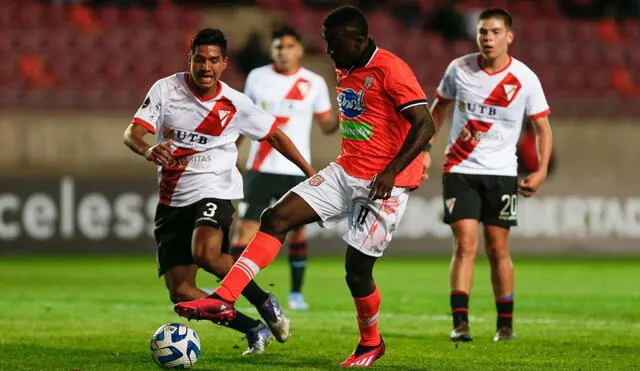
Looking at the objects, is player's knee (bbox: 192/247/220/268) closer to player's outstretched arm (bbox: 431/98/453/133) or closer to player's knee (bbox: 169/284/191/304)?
player's knee (bbox: 169/284/191/304)

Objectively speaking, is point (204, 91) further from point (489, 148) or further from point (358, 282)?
point (489, 148)

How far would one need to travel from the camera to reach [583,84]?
21516 millimetres

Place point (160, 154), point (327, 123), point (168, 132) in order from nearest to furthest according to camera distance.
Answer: point (160, 154) → point (168, 132) → point (327, 123)

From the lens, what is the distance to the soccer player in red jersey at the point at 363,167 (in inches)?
268

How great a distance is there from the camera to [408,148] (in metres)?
6.73

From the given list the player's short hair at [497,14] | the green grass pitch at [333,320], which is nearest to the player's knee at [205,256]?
the green grass pitch at [333,320]

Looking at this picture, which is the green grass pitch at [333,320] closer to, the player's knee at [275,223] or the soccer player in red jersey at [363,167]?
the soccer player in red jersey at [363,167]

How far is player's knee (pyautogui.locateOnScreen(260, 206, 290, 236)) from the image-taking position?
22.5 ft

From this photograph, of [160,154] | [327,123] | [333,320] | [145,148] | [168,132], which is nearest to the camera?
[160,154]

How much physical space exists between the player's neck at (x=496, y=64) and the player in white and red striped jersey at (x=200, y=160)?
1822 mm

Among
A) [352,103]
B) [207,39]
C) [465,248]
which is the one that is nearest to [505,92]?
[465,248]

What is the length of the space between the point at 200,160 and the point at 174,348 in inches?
56.0

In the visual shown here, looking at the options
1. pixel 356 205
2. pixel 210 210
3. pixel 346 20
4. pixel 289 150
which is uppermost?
pixel 346 20

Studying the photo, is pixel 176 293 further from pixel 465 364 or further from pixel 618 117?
pixel 618 117
